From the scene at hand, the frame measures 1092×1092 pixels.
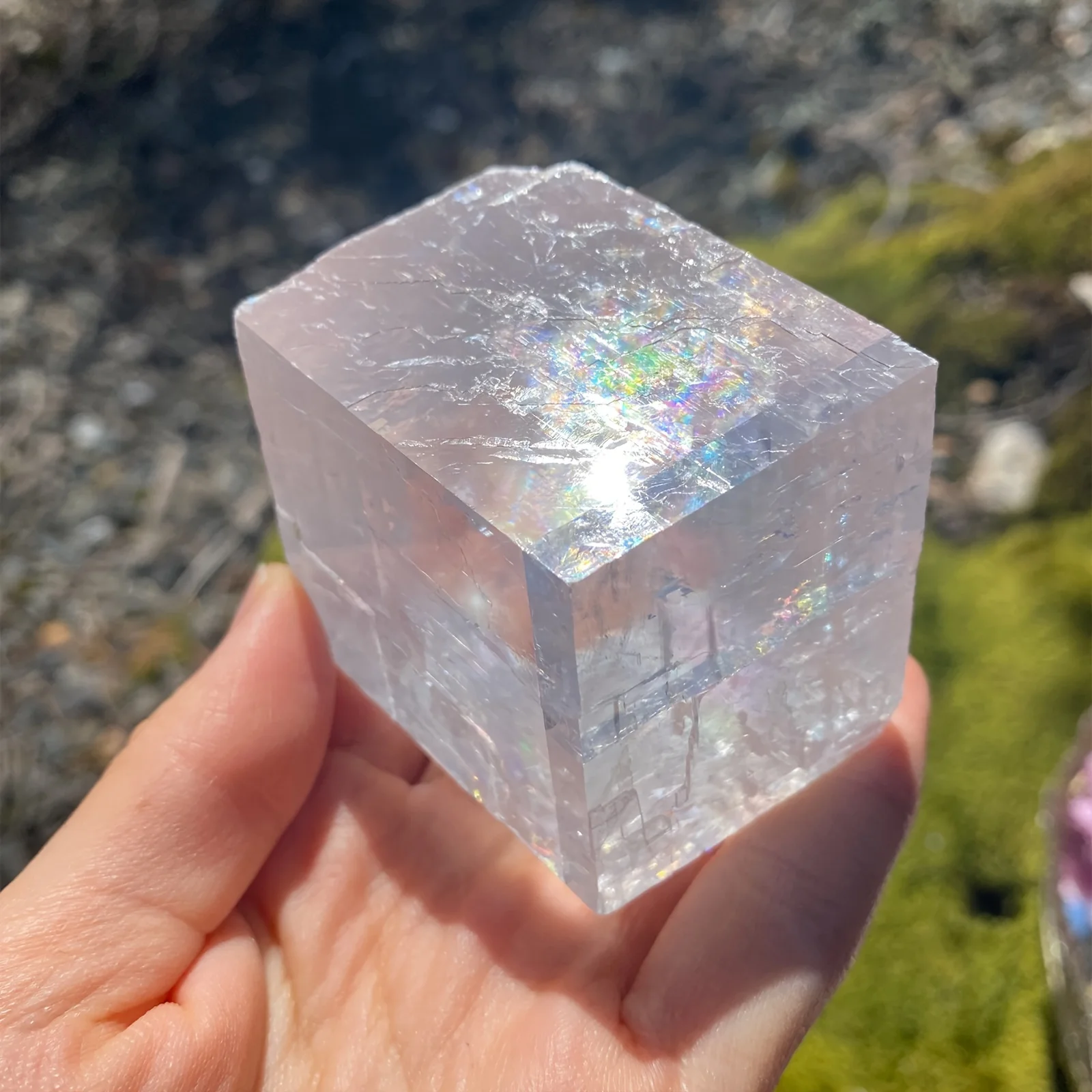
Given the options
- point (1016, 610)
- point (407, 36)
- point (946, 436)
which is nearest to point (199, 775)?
point (1016, 610)

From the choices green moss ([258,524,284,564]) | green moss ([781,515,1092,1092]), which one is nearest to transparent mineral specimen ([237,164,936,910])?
green moss ([781,515,1092,1092])

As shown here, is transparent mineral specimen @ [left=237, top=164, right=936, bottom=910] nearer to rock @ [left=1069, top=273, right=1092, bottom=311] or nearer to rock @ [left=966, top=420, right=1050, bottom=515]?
rock @ [left=966, top=420, right=1050, bottom=515]

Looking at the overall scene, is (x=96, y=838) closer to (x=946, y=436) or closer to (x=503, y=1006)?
(x=503, y=1006)

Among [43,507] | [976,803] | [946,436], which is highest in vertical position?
[43,507]

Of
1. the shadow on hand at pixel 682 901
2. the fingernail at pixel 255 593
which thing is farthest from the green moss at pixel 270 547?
the shadow on hand at pixel 682 901

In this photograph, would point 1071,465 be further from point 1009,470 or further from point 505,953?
point 505,953

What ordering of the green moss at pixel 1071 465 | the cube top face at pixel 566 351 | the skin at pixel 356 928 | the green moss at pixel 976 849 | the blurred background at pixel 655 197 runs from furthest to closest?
the green moss at pixel 1071 465
the blurred background at pixel 655 197
the green moss at pixel 976 849
the skin at pixel 356 928
the cube top face at pixel 566 351

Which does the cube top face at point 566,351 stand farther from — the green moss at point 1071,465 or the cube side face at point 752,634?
the green moss at point 1071,465
